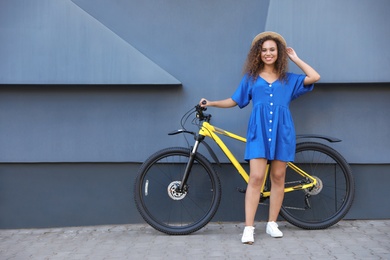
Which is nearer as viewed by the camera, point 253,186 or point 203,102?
point 253,186

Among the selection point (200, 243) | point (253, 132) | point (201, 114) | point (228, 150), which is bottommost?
point (200, 243)

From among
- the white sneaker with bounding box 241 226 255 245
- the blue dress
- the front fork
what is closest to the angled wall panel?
the front fork

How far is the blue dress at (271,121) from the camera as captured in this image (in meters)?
6.11

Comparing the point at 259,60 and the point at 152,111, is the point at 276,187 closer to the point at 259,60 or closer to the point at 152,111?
the point at 259,60

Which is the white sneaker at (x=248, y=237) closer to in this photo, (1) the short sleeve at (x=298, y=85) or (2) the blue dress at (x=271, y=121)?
(2) the blue dress at (x=271, y=121)

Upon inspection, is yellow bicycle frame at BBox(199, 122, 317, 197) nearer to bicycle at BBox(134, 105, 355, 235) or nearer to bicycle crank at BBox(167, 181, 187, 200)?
bicycle at BBox(134, 105, 355, 235)

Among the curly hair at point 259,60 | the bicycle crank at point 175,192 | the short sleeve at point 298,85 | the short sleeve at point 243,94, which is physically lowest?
the bicycle crank at point 175,192

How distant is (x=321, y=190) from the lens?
6.90 metres

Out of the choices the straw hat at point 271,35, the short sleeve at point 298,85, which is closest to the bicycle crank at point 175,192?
the short sleeve at point 298,85

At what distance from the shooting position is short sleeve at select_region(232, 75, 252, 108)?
632cm

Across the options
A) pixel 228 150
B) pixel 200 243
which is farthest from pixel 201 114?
pixel 200 243

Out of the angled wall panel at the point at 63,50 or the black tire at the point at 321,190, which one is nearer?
the black tire at the point at 321,190

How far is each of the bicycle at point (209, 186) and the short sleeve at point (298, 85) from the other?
510 millimetres

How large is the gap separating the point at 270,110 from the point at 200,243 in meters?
1.42
